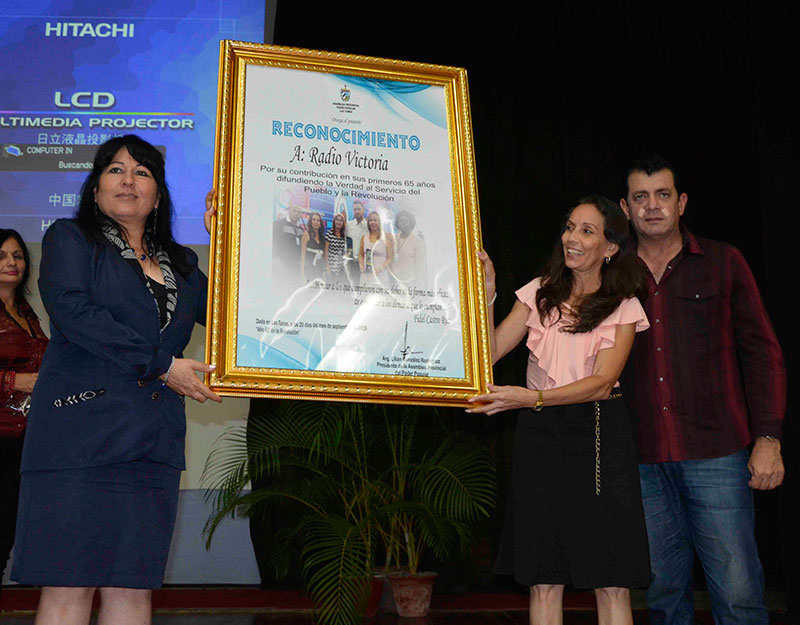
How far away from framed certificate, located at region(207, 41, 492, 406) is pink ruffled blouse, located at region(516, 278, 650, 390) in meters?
0.17

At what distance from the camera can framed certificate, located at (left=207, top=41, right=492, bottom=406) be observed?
6.88 ft

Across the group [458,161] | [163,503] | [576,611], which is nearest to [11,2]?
[458,161]

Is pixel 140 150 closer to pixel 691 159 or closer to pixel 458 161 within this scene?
pixel 458 161

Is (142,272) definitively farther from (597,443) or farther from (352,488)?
(352,488)

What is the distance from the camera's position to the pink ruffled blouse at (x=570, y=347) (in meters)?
2.25

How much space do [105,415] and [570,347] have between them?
1240 millimetres

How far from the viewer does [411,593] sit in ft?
13.2

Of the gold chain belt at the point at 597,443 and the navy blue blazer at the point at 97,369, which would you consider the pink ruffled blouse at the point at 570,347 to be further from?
the navy blue blazer at the point at 97,369

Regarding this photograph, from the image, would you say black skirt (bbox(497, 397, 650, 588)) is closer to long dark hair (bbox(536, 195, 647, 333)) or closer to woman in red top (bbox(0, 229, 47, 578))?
long dark hair (bbox(536, 195, 647, 333))

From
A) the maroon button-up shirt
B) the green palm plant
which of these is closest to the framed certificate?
the maroon button-up shirt

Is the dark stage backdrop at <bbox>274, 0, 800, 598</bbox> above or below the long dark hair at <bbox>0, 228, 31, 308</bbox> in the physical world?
above

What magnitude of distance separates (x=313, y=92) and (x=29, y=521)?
4.52ft

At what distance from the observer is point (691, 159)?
4824 mm

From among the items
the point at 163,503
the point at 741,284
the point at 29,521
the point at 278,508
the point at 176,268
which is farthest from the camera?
the point at 278,508
